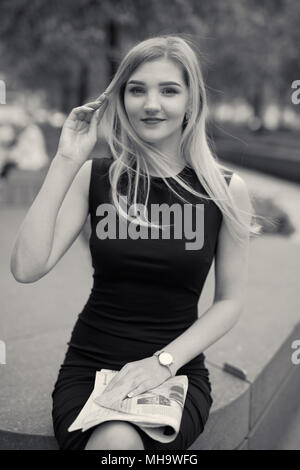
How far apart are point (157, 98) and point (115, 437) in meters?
1.22

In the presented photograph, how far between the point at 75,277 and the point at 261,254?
200 cm

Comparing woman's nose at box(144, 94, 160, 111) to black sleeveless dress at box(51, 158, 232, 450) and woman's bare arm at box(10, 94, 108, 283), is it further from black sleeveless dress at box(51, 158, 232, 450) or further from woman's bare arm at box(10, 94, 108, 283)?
black sleeveless dress at box(51, 158, 232, 450)

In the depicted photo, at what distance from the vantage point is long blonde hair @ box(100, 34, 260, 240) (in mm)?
2160

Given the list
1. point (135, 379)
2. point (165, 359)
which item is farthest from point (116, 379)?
point (165, 359)

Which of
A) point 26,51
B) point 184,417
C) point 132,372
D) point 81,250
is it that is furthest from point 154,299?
point 26,51

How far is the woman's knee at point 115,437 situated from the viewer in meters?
1.67

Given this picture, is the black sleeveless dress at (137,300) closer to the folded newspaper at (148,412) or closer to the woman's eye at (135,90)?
the folded newspaper at (148,412)

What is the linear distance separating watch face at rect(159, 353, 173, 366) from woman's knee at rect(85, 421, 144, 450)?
323 mm

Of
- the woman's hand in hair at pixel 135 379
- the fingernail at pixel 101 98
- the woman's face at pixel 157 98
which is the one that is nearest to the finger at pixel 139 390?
the woman's hand in hair at pixel 135 379

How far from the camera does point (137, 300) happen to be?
2107 mm

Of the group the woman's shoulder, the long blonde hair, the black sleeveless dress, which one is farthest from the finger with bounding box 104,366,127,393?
the woman's shoulder

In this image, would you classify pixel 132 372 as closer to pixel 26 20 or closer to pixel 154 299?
pixel 154 299
